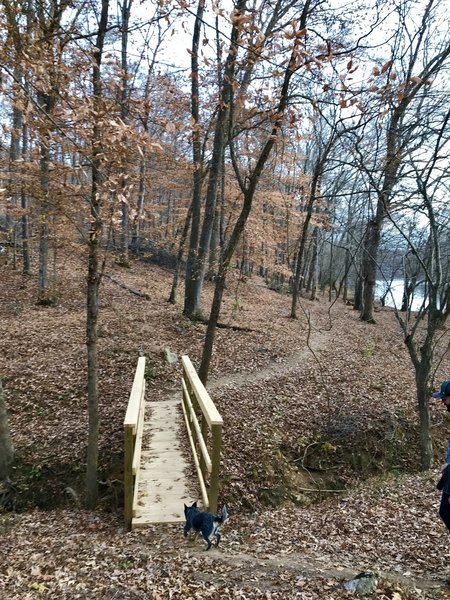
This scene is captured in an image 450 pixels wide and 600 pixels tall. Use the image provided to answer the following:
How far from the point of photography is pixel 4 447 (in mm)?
6348

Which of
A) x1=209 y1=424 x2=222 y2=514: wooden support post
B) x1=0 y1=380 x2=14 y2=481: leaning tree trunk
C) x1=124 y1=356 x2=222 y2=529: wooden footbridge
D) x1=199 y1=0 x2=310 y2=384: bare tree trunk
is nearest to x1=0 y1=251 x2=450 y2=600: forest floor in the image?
x1=0 y1=380 x2=14 y2=481: leaning tree trunk

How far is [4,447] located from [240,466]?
3.83m

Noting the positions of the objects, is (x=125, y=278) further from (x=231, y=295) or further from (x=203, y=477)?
(x=203, y=477)

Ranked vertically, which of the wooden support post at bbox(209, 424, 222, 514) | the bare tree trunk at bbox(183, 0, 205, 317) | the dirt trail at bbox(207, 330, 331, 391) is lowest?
the dirt trail at bbox(207, 330, 331, 391)

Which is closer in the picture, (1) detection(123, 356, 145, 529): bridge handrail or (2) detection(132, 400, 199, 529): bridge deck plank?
(1) detection(123, 356, 145, 529): bridge handrail

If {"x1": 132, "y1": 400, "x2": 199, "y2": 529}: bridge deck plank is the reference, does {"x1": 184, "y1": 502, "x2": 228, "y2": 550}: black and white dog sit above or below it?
above

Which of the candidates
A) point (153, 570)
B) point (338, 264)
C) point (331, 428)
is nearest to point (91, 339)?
point (153, 570)

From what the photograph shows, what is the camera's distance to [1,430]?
6.27m

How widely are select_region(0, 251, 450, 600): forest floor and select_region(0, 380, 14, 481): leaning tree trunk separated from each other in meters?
0.18

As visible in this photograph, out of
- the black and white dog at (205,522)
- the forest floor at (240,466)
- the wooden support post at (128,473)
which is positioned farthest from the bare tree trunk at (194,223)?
the black and white dog at (205,522)

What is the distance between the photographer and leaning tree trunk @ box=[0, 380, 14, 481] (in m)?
6.26

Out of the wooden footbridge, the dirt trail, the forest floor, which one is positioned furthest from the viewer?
the dirt trail

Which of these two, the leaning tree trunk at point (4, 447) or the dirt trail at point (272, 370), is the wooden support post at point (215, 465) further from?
the dirt trail at point (272, 370)

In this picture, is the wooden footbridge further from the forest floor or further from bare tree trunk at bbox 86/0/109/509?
bare tree trunk at bbox 86/0/109/509
